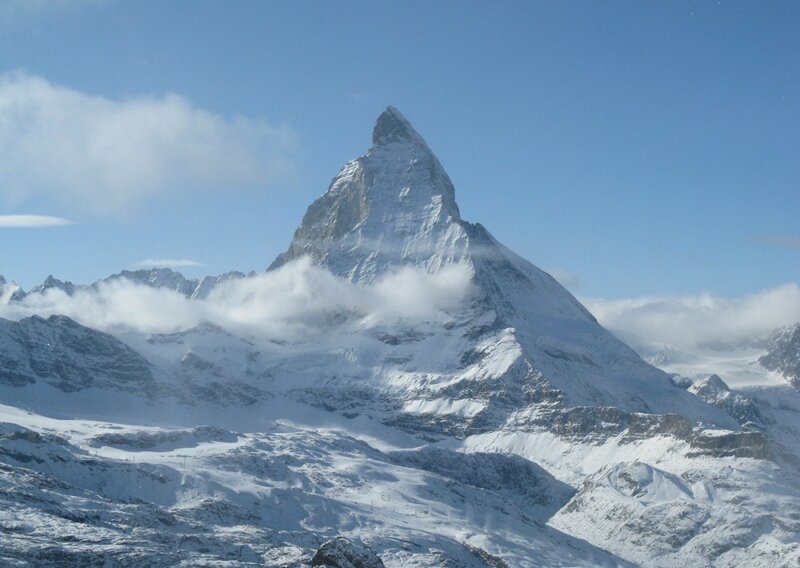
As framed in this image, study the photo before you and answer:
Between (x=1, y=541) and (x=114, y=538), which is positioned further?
(x=114, y=538)

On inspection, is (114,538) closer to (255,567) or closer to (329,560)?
(255,567)

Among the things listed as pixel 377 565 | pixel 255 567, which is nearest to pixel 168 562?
pixel 255 567

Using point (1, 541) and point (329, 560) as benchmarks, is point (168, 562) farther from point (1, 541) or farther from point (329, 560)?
point (329, 560)

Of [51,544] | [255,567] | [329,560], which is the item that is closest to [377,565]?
[329,560]

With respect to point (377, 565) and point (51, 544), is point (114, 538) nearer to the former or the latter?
point (51, 544)

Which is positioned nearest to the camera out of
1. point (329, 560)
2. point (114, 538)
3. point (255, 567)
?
point (329, 560)

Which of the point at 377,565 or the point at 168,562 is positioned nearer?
the point at 377,565

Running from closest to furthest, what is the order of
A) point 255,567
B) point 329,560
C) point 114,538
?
point 329,560
point 255,567
point 114,538
